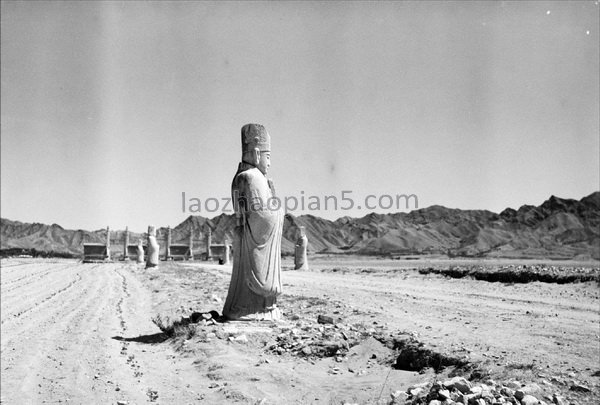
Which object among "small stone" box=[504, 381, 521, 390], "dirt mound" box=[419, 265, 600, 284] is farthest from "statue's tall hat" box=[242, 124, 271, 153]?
"dirt mound" box=[419, 265, 600, 284]

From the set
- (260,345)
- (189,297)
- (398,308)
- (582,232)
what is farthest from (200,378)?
(582,232)

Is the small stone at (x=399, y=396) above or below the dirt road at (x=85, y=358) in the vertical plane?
above

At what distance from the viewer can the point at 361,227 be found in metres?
119

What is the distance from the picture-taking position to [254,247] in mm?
9055

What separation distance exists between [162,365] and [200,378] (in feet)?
3.49

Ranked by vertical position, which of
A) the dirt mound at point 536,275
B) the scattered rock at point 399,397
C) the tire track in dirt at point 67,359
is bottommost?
the tire track in dirt at point 67,359

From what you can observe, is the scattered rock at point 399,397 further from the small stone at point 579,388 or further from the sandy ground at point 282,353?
the small stone at point 579,388

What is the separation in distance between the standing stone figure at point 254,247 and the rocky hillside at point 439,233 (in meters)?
39.3

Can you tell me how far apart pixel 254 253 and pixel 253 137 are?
7.05 ft

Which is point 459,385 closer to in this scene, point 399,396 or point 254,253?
point 399,396

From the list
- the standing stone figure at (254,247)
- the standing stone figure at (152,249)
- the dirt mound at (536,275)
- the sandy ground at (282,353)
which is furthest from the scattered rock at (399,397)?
the standing stone figure at (152,249)

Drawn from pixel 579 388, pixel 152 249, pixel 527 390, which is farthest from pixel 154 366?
pixel 152 249

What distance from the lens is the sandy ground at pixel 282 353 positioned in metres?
6.17

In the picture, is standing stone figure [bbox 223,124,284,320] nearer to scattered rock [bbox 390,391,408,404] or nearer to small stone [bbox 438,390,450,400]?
scattered rock [bbox 390,391,408,404]
